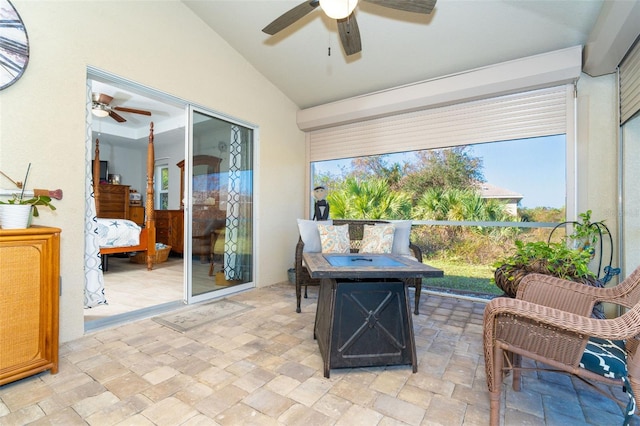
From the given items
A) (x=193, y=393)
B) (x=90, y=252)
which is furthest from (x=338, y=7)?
(x=90, y=252)

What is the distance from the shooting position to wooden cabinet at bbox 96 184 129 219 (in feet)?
21.0

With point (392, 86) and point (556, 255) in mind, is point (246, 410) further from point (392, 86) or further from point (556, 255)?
point (392, 86)

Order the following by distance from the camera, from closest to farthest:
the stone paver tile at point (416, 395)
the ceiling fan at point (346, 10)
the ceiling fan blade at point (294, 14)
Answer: the stone paver tile at point (416, 395)
the ceiling fan at point (346, 10)
the ceiling fan blade at point (294, 14)

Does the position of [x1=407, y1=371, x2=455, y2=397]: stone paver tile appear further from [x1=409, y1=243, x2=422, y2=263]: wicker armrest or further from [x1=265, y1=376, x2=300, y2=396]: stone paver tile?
[x1=409, y1=243, x2=422, y2=263]: wicker armrest

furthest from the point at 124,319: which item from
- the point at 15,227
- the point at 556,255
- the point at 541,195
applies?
the point at 541,195

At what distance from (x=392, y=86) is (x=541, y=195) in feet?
7.38

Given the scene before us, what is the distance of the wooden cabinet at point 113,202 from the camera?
641 cm

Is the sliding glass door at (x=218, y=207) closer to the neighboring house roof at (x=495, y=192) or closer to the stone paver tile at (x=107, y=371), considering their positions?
the stone paver tile at (x=107, y=371)

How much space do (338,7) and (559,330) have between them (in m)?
2.16

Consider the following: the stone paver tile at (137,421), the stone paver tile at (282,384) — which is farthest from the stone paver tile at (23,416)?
the stone paver tile at (282,384)

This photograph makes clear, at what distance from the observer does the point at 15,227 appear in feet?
5.84

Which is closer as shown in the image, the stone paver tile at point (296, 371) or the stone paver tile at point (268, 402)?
the stone paver tile at point (268, 402)

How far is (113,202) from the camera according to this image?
261 inches

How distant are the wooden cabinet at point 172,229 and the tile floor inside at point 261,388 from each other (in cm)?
382
